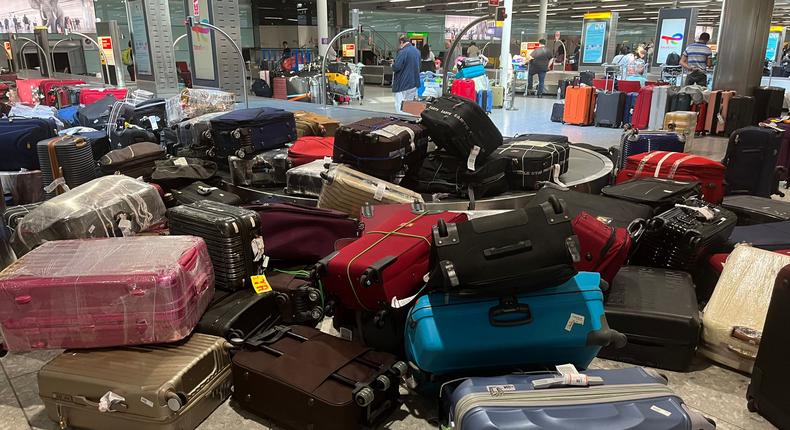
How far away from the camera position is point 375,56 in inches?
961

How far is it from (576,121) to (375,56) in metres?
14.2

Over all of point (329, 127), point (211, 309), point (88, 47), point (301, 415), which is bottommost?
point (301, 415)

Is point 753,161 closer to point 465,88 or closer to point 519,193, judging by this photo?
point 519,193

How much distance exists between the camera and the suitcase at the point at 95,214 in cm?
348

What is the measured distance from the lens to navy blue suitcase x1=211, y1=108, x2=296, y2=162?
497 centimetres

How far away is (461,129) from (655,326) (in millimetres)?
1937

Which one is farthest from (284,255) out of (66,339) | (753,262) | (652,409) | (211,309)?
(753,262)

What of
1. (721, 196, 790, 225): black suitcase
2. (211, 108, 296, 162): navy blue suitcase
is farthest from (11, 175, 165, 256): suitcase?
(721, 196, 790, 225): black suitcase

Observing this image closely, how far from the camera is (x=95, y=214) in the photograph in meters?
3.59

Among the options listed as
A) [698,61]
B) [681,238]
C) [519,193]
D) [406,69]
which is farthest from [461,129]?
[698,61]

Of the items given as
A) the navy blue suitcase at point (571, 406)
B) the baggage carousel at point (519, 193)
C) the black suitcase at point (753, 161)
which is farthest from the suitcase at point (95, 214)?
the black suitcase at point (753, 161)

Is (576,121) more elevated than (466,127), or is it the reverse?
(466,127)

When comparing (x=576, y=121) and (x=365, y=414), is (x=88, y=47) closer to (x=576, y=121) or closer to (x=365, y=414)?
(x=576, y=121)

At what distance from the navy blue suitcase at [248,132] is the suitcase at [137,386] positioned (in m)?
2.60
